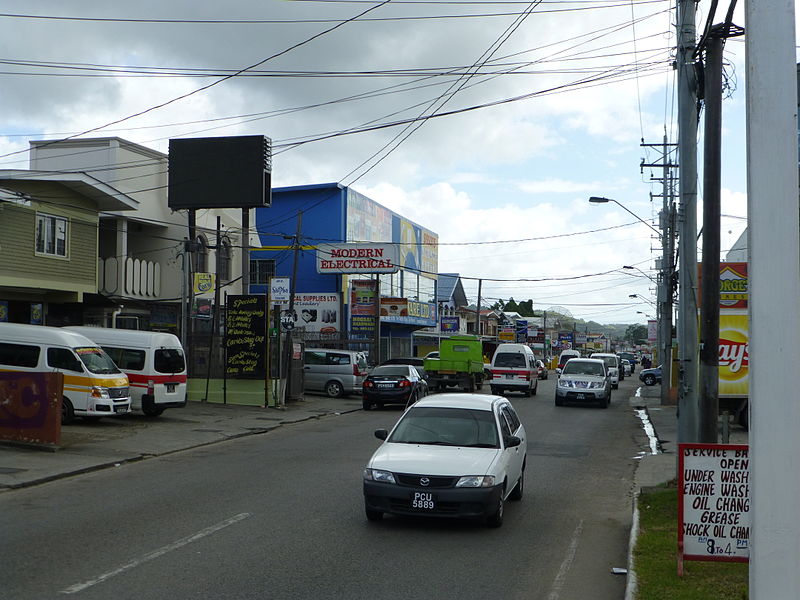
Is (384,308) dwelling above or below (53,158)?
below

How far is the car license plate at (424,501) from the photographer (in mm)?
9922

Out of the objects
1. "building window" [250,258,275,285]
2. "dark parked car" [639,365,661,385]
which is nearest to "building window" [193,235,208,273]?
"building window" [250,258,275,285]

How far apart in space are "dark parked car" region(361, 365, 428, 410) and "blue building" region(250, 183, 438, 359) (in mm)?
15846

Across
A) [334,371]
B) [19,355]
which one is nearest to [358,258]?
[334,371]

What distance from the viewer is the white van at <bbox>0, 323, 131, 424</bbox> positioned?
20.7 meters

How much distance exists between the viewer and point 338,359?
115ft

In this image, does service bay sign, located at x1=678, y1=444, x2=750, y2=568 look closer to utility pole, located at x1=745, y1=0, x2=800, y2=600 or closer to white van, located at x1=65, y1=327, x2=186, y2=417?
utility pole, located at x1=745, y1=0, x2=800, y2=600

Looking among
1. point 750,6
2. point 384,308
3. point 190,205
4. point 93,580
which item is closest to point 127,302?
point 190,205

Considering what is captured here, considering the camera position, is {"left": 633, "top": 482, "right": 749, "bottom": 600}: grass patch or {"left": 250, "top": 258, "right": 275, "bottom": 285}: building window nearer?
{"left": 633, "top": 482, "right": 749, "bottom": 600}: grass patch

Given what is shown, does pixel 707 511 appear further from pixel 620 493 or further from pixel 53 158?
pixel 53 158

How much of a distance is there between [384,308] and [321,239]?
223 inches

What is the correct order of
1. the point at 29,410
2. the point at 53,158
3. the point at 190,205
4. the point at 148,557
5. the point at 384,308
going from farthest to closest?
the point at 384,308 < the point at 53,158 < the point at 190,205 < the point at 29,410 < the point at 148,557

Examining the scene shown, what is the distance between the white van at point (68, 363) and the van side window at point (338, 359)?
47.7 ft

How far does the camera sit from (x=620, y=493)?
13.7 metres
